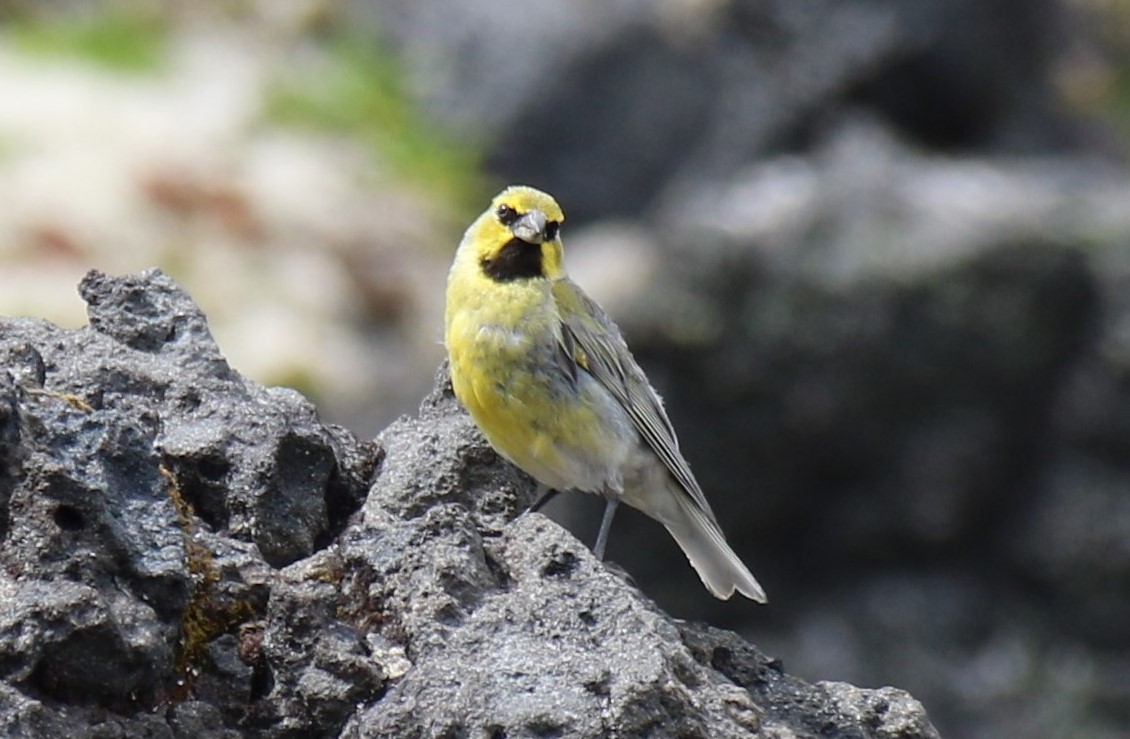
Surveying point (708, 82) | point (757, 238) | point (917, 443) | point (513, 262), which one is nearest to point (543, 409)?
point (513, 262)

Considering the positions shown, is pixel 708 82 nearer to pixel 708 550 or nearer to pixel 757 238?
pixel 757 238

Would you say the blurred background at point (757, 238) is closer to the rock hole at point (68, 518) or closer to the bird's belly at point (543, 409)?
Answer: the bird's belly at point (543, 409)

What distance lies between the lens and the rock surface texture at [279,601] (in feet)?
15.1

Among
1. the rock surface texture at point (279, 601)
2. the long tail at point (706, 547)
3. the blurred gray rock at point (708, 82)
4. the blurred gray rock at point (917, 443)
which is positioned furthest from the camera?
the blurred gray rock at point (708, 82)

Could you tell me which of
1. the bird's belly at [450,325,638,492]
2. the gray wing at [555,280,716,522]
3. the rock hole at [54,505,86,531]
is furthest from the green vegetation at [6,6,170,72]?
the rock hole at [54,505,86,531]

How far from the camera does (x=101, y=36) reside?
21.4 meters

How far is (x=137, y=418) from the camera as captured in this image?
5.12m

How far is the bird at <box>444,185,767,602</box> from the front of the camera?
6.96 m

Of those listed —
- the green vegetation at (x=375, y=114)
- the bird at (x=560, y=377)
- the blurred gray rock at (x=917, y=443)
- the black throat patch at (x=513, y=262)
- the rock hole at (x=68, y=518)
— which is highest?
the green vegetation at (x=375, y=114)

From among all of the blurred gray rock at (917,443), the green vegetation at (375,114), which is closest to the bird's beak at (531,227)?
the blurred gray rock at (917,443)

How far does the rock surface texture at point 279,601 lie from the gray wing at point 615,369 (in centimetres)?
169

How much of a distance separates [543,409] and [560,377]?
18 cm

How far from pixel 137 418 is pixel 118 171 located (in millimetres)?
14648

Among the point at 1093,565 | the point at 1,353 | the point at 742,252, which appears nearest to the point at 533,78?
the point at 742,252
